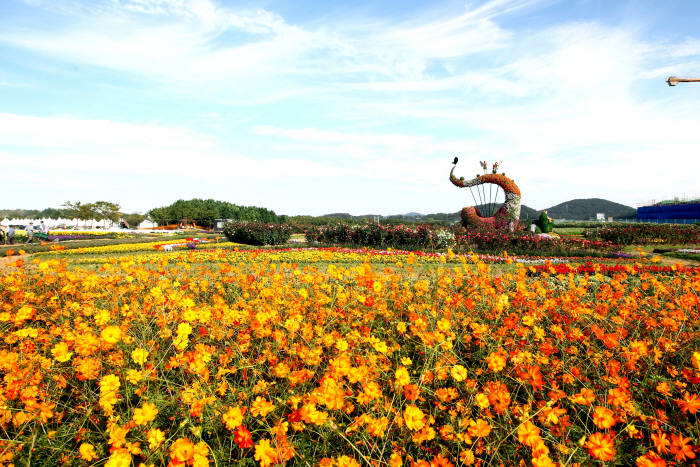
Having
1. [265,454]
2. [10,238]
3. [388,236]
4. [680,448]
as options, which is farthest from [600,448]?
[10,238]

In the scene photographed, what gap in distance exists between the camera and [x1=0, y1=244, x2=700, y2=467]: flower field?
1.45m

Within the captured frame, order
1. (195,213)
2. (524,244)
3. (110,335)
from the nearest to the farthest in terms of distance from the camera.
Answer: (110,335) < (524,244) < (195,213)

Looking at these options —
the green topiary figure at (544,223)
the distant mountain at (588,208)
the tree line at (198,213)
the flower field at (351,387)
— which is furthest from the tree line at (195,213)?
the distant mountain at (588,208)

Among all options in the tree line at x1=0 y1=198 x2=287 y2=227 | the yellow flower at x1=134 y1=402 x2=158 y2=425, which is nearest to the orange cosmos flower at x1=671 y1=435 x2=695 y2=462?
the yellow flower at x1=134 y1=402 x2=158 y2=425

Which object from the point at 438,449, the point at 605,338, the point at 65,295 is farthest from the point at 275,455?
the point at 65,295

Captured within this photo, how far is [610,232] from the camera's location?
14.1 metres

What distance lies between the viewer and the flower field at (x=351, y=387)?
4.76ft

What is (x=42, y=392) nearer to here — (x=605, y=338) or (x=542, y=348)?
(x=542, y=348)

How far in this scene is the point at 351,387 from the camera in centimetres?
196

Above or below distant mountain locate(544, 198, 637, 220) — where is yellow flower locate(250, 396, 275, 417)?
below

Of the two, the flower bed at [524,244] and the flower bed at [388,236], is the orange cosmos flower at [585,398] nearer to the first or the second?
the flower bed at [388,236]

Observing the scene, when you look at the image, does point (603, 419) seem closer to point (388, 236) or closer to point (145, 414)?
point (145, 414)

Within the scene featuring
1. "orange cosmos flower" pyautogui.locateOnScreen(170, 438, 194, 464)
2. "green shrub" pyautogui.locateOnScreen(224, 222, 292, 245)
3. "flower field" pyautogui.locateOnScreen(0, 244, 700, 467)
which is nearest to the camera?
"orange cosmos flower" pyautogui.locateOnScreen(170, 438, 194, 464)

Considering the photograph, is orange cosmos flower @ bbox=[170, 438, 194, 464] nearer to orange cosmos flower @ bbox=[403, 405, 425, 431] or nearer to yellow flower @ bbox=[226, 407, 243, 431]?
yellow flower @ bbox=[226, 407, 243, 431]
